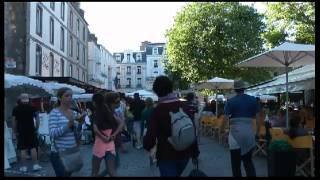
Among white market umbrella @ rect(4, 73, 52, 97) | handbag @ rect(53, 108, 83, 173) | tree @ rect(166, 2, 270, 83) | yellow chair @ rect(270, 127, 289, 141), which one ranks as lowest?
handbag @ rect(53, 108, 83, 173)

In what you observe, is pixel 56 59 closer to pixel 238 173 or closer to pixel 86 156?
pixel 86 156

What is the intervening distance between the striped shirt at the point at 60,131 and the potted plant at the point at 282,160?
3.02 m

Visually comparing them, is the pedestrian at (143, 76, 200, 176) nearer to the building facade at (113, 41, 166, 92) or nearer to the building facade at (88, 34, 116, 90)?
the building facade at (88, 34, 116, 90)

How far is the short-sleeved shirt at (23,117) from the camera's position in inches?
412

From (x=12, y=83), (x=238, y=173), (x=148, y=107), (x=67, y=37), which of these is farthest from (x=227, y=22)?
(x=238, y=173)

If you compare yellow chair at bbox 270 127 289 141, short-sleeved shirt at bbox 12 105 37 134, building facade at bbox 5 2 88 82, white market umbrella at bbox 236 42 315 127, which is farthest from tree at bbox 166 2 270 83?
short-sleeved shirt at bbox 12 105 37 134

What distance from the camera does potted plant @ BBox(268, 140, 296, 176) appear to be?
7.78 meters

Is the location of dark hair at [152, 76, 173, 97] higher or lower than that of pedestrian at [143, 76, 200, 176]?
higher

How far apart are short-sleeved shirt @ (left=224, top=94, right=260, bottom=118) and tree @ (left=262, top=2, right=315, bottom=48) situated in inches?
476

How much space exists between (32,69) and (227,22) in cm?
1637

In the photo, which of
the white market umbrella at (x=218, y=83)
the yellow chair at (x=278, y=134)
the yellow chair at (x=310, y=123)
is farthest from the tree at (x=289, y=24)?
the yellow chair at (x=278, y=134)

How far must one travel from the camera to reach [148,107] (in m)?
14.1

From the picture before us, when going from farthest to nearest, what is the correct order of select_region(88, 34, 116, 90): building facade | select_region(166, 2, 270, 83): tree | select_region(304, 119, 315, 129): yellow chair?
select_region(88, 34, 116, 90): building facade → select_region(166, 2, 270, 83): tree → select_region(304, 119, 315, 129): yellow chair

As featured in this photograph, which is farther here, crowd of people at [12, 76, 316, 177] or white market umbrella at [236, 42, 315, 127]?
white market umbrella at [236, 42, 315, 127]
